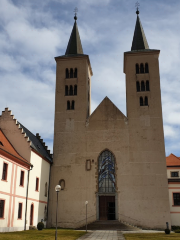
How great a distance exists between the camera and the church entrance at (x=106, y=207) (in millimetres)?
35969

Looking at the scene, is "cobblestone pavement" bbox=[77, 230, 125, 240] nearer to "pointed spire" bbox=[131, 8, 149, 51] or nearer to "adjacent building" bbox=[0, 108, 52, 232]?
"adjacent building" bbox=[0, 108, 52, 232]

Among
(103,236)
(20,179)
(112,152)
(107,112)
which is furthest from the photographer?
(107,112)

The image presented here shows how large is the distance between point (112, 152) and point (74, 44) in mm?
19398

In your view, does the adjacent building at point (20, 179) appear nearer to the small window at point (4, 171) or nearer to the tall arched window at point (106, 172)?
the small window at point (4, 171)

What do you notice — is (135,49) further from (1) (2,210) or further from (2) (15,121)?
(1) (2,210)

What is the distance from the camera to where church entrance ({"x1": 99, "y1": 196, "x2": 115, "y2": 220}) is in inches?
1416

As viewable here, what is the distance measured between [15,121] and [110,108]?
1369cm

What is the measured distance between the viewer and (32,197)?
32.6 m

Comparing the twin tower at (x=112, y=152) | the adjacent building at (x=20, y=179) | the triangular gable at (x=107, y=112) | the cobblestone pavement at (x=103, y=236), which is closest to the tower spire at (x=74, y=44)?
the twin tower at (x=112, y=152)

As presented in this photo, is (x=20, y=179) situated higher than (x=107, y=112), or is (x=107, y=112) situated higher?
(x=107, y=112)

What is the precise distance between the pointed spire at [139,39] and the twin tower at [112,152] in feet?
1.68

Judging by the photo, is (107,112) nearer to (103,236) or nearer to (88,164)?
(88,164)

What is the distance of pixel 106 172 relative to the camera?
3778cm

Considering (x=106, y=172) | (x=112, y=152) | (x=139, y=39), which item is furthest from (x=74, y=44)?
(x=106, y=172)
